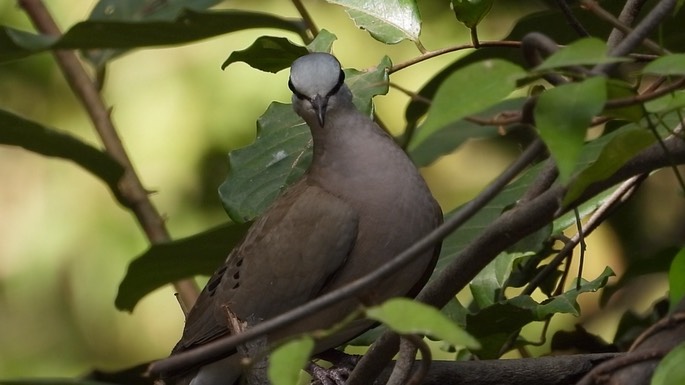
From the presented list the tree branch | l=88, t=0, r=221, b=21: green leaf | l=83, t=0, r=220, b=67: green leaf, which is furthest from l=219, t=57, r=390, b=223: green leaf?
the tree branch

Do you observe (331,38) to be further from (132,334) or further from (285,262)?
(132,334)

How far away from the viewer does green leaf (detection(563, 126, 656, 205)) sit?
3.24 ft

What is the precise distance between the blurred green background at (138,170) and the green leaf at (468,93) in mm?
2108

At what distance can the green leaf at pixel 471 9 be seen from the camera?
60.4 inches

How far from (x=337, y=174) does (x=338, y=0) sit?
27 centimetres

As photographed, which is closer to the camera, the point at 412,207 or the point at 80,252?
the point at 412,207

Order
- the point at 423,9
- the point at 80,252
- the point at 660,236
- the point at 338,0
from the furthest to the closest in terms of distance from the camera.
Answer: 1. the point at 80,252
2. the point at 423,9
3. the point at 660,236
4. the point at 338,0

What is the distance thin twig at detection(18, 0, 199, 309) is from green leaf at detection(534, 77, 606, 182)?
1.45m

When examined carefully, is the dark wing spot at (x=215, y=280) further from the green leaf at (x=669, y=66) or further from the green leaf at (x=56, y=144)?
the green leaf at (x=669, y=66)

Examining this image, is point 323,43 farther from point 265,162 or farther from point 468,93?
point 468,93

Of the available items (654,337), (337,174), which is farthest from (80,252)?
(654,337)

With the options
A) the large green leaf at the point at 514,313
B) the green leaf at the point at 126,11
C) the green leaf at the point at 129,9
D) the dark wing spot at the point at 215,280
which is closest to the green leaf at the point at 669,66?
the large green leaf at the point at 514,313

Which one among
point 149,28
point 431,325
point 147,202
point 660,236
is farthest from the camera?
point 660,236

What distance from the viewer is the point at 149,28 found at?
6.66ft
